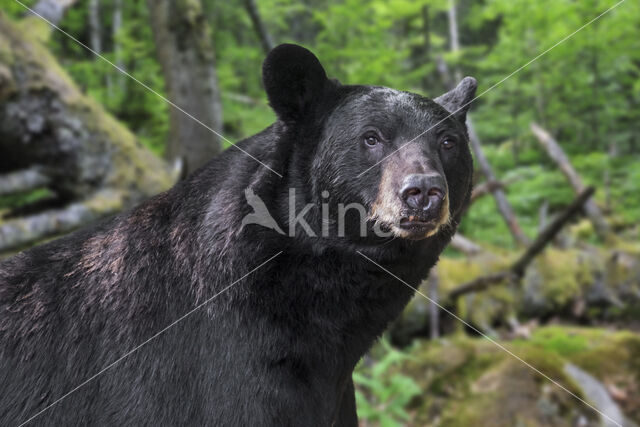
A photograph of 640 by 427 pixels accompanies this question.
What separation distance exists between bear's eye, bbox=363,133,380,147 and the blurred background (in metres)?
0.84

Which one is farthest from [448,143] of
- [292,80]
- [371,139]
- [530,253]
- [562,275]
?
[562,275]

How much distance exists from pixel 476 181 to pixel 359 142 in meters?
3.81

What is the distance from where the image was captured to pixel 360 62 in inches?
310

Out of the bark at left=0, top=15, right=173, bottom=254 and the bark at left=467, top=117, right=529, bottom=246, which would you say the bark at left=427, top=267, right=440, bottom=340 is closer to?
the bark at left=467, top=117, right=529, bottom=246

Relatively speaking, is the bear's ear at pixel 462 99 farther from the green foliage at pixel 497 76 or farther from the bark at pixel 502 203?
the bark at pixel 502 203

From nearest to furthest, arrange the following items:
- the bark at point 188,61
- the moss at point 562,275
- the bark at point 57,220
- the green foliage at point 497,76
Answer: the bark at point 57,220
the bark at point 188,61
the green foliage at point 497,76
the moss at point 562,275

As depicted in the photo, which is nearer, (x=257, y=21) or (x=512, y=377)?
(x=512, y=377)

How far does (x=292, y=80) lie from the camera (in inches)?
93.0

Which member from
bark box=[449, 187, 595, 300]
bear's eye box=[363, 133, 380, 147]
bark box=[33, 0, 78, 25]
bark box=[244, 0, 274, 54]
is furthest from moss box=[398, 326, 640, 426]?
bark box=[33, 0, 78, 25]

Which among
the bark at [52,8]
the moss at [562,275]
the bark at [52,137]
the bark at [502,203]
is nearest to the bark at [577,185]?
the bark at [502,203]

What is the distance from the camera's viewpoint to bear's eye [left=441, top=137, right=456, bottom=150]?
2389mm

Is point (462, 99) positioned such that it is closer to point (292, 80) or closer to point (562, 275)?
point (292, 80)

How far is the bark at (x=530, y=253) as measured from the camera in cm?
722

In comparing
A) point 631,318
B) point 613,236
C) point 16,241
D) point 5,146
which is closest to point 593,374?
point 631,318
